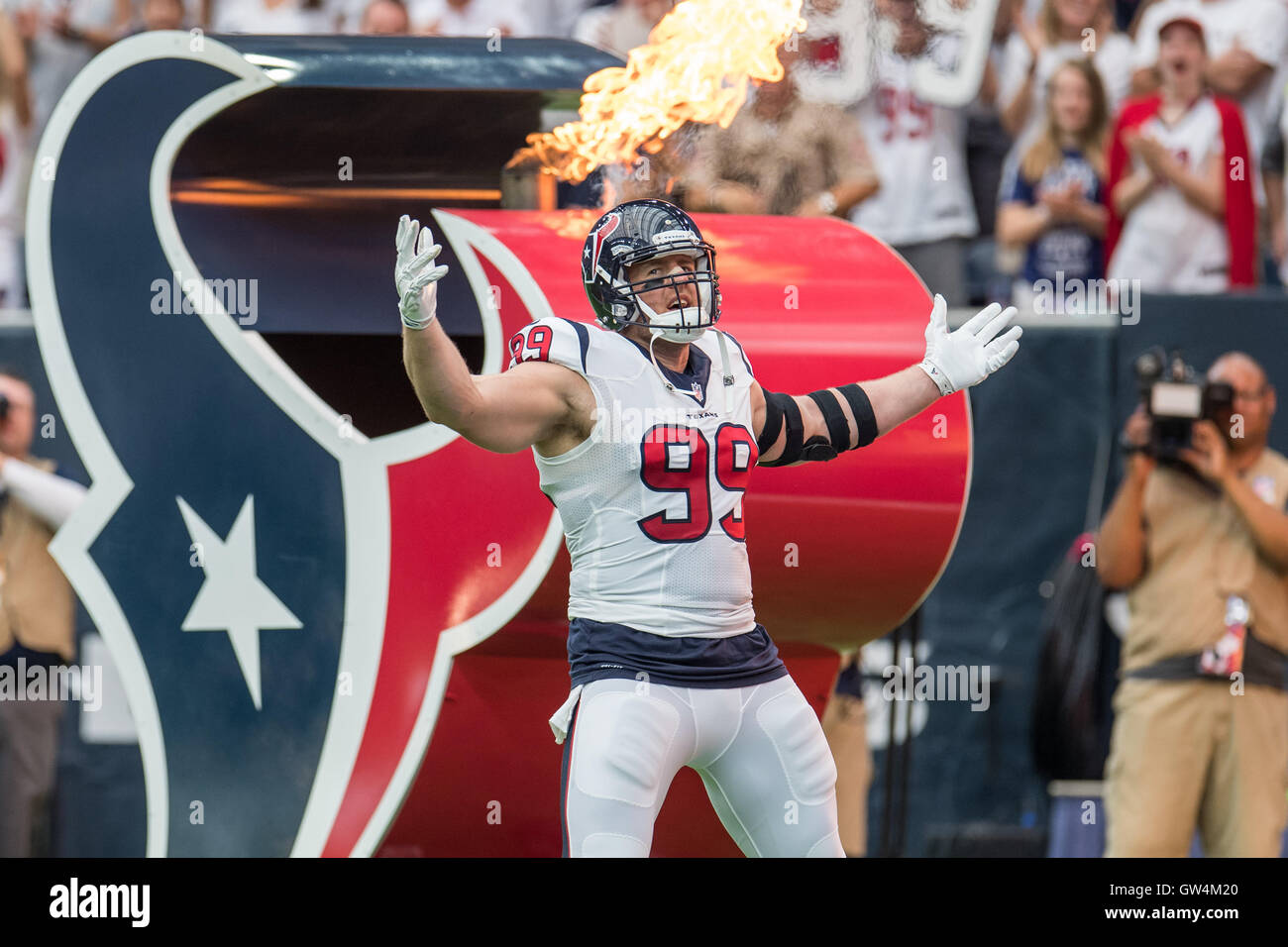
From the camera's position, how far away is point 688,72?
18.0 feet

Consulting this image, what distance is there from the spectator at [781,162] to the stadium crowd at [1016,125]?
0.01m

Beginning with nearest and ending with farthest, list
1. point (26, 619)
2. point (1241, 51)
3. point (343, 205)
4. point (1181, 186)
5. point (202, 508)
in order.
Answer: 1. point (202, 508)
2. point (343, 205)
3. point (26, 619)
4. point (1181, 186)
5. point (1241, 51)

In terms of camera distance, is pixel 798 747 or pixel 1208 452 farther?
pixel 1208 452

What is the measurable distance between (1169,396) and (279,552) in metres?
3.35

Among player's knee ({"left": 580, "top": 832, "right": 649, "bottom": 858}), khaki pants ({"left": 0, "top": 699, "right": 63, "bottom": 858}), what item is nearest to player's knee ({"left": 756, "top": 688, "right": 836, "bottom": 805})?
player's knee ({"left": 580, "top": 832, "right": 649, "bottom": 858})

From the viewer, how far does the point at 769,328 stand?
18.1 ft

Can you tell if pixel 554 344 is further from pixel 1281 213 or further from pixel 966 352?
pixel 1281 213

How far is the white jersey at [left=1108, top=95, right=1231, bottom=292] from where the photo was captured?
7980 millimetres

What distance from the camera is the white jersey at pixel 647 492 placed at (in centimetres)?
459

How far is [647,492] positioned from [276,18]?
4773mm

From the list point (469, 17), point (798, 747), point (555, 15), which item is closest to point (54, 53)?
point (469, 17)

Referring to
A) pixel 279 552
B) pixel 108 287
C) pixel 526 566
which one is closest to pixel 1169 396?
pixel 526 566

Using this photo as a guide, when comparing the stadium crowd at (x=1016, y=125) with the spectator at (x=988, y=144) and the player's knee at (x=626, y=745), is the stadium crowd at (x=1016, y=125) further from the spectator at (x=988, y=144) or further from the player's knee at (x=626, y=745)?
the player's knee at (x=626, y=745)

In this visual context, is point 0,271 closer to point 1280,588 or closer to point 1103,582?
point 1103,582
